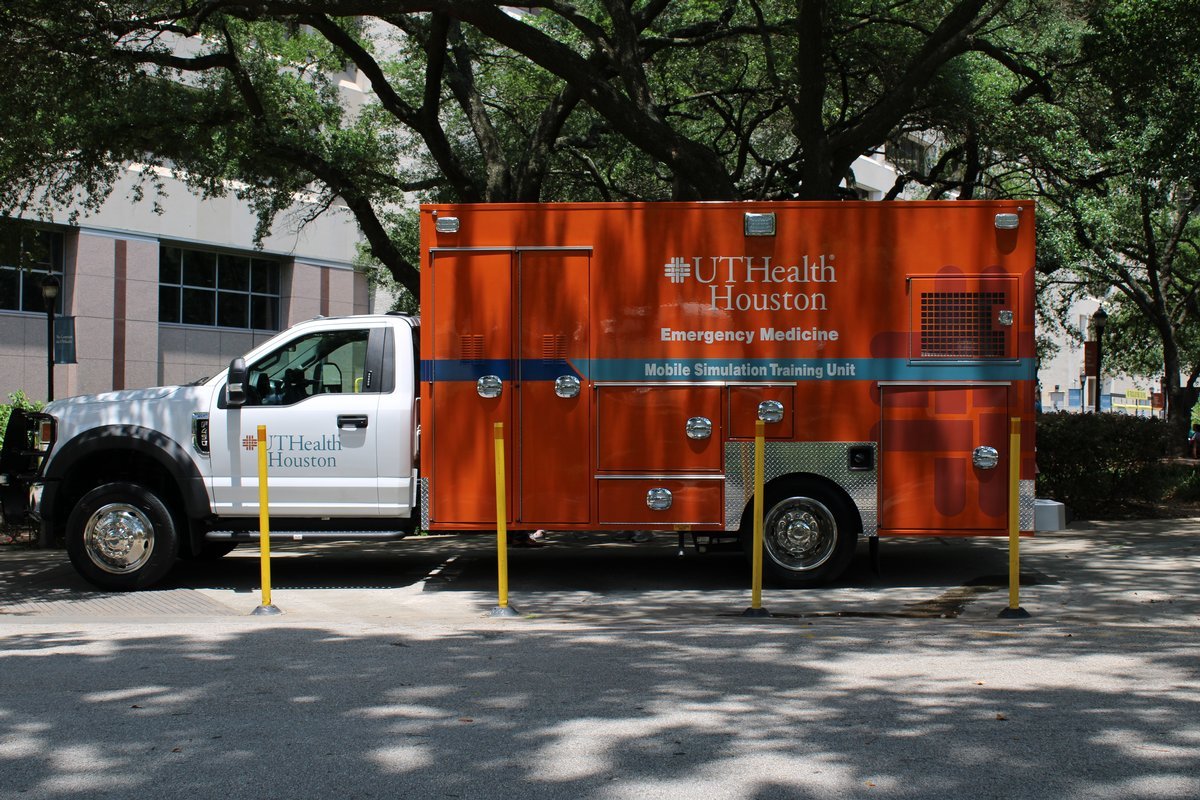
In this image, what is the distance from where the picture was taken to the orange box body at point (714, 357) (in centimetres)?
958

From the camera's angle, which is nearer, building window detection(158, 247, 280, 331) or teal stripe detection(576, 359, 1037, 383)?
teal stripe detection(576, 359, 1037, 383)

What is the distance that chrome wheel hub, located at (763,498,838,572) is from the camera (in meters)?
9.77

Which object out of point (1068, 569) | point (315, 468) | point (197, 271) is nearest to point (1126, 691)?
point (1068, 569)

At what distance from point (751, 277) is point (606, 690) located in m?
4.62

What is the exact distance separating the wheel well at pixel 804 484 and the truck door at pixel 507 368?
133cm

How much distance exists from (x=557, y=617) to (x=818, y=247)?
3.64 metres

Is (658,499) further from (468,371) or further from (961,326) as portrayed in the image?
(961,326)

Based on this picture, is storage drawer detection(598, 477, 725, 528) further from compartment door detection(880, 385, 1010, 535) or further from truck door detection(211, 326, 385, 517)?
truck door detection(211, 326, 385, 517)

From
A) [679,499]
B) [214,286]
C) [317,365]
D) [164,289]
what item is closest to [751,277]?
[679,499]

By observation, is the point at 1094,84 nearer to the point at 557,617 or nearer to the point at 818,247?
the point at 818,247

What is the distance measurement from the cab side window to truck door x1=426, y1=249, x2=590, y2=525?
33.5 inches

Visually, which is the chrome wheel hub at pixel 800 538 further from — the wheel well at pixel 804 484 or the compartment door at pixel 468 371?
the compartment door at pixel 468 371

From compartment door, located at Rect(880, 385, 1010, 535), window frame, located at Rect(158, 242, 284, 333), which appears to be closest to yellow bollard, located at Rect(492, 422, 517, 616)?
compartment door, located at Rect(880, 385, 1010, 535)

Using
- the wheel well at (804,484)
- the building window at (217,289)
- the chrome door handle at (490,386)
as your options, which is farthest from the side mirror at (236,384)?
the building window at (217,289)
